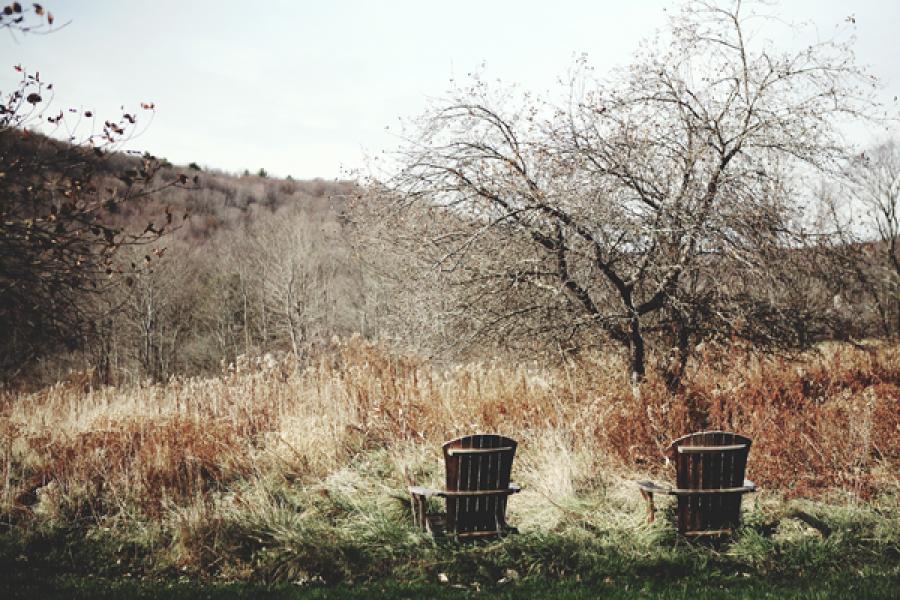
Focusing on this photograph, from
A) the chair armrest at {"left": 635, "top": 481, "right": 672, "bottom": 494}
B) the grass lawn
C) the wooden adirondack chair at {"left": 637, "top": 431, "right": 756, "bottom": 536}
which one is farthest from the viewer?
the wooden adirondack chair at {"left": 637, "top": 431, "right": 756, "bottom": 536}

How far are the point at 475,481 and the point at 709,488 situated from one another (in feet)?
6.17

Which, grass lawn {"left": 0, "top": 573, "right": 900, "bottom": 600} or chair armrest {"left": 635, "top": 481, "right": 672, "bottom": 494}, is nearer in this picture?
grass lawn {"left": 0, "top": 573, "right": 900, "bottom": 600}

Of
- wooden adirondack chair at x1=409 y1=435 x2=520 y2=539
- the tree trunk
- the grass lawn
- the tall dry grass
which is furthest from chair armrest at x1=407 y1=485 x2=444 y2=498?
the tree trunk

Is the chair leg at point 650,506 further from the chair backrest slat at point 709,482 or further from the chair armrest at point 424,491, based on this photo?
the chair armrest at point 424,491

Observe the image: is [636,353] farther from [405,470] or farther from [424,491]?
[424,491]

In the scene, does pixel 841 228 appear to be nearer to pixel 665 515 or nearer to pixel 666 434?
pixel 666 434

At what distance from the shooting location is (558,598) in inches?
158

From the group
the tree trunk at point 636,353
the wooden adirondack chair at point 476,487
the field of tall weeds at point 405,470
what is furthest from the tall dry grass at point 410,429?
the wooden adirondack chair at point 476,487

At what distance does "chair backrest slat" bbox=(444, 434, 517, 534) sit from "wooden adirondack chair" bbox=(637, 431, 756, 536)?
117 centimetres

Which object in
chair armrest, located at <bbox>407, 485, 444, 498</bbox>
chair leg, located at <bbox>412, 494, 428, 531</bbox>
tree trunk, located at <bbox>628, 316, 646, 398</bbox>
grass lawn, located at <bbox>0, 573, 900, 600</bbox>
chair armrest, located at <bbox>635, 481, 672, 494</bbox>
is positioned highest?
tree trunk, located at <bbox>628, 316, 646, 398</bbox>

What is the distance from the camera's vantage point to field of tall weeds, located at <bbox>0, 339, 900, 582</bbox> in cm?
474

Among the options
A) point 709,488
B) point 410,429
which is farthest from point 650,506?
point 410,429

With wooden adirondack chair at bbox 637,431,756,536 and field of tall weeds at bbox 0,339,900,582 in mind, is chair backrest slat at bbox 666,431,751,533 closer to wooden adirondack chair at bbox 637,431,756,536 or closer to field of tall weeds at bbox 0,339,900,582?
wooden adirondack chair at bbox 637,431,756,536

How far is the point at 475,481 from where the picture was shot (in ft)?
16.1
